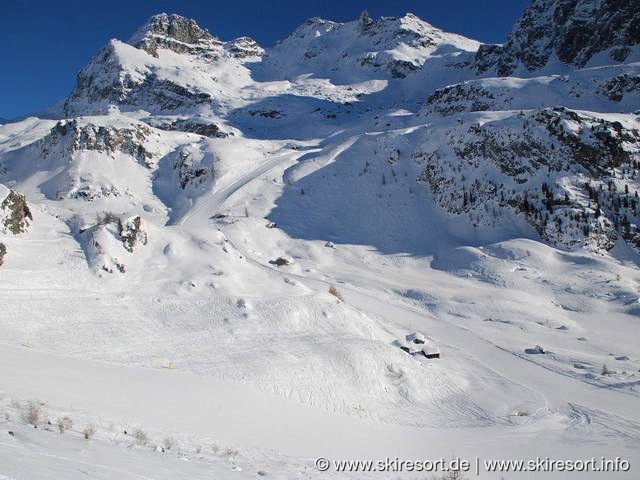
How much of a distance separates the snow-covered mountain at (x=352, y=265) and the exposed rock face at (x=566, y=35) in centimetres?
47

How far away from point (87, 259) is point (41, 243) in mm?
2392

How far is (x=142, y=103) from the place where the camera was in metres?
96.1

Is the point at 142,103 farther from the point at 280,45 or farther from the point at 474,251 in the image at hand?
the point at 474,251

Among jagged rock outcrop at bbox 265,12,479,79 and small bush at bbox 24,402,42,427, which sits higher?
jagged rock outcrop at bbox 265,12,479,79

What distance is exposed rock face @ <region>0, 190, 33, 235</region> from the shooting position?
20.3 meters

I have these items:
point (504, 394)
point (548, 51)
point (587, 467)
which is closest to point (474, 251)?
point (504, 394)

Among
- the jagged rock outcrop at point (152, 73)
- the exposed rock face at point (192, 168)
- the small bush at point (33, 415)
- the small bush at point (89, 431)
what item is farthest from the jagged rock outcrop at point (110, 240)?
the jagged rock outcrop at point (152, 73)

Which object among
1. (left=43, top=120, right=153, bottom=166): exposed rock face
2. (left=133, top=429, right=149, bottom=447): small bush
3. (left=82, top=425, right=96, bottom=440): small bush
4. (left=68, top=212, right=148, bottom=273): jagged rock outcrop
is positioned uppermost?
(left=43, top=120, right=153, bottom=166): exposed rock face

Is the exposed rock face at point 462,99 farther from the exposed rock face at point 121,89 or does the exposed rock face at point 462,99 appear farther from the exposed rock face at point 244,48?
the exposed rock face at point 244,48

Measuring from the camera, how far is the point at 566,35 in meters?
84.0

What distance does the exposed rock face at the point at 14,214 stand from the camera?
20344 mm

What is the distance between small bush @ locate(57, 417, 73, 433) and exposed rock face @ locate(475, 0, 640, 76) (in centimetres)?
8893

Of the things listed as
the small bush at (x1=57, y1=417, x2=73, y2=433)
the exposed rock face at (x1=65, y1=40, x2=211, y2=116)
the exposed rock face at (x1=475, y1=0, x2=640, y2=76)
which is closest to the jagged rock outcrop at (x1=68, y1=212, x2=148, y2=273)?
the small bush at (x1=57, y1=417, x2=73, y2=433)

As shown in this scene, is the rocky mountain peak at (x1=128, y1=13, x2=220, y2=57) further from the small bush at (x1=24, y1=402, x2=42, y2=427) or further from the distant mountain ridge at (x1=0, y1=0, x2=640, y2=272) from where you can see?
the small bush at (x1=24, y1=402, x2=42, y2=427)
